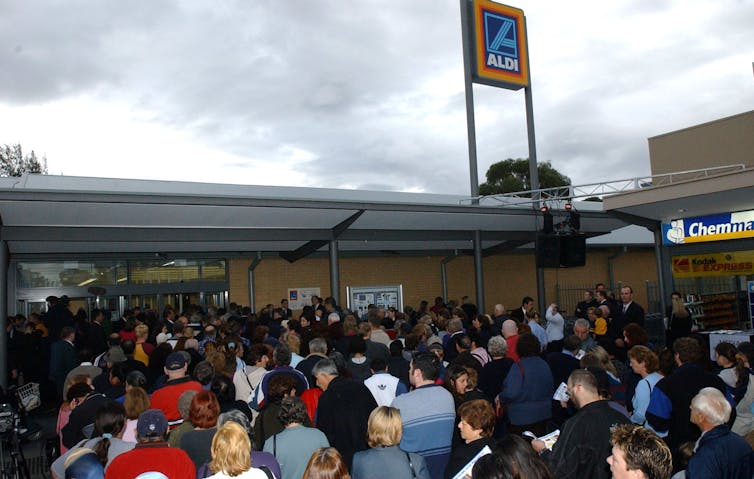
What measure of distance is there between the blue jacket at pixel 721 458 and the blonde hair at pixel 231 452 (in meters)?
2.30

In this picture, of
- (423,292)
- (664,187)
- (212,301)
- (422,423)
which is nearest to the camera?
(422,423)

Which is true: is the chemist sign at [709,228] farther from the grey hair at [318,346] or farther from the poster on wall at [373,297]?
the grey hair at [318,346]

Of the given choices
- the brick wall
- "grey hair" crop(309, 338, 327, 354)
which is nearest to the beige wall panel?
the brick wall

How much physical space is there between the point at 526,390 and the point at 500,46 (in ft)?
42.8

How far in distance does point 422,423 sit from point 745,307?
44.8ft

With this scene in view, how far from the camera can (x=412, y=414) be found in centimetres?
418

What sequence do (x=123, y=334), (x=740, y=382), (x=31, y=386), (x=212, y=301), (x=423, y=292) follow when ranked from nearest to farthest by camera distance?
1. (x=740, y=382)
2. (x=31, y=386)
3. (x=123, y=334)
4. (x=212, y=301)
5. (x=423, y=292)

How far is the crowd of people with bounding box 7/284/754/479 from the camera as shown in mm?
3189

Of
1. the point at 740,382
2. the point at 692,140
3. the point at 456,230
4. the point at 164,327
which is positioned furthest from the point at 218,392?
the point at 692,140

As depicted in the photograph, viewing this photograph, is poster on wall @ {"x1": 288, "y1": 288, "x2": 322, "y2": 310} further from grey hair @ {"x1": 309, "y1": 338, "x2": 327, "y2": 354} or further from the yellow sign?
grey hair @ {"x1": 309, "y1": 338, "x2": 327, "y2": 354}

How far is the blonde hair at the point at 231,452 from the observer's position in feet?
10.2

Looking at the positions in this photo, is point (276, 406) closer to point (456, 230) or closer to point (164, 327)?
point (164, 327)

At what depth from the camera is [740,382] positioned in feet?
16.4

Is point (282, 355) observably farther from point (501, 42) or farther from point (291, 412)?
point (501, 42)
